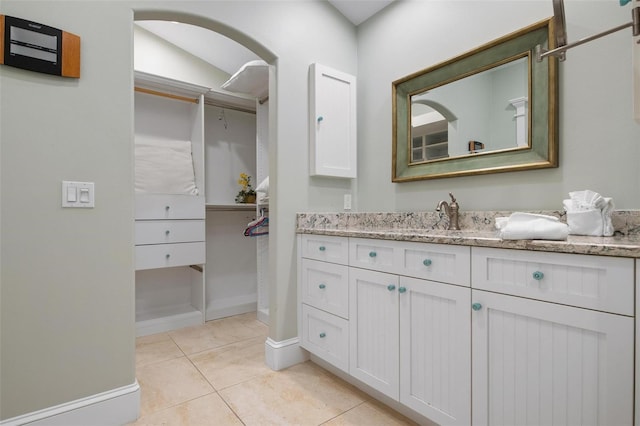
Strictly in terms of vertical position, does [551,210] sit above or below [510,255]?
above

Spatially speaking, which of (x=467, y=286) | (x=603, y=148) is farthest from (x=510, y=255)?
(x=603, y=148)

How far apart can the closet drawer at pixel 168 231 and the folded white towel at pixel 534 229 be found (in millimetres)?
2489

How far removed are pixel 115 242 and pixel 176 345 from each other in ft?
4.39

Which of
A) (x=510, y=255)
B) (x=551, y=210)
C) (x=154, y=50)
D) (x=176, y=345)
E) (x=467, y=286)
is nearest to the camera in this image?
(x=510, y=255)

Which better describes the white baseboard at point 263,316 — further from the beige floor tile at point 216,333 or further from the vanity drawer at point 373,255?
the vanity drawer at point 373,255

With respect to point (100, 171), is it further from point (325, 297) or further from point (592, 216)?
point (592, 216)

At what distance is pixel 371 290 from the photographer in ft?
5.49

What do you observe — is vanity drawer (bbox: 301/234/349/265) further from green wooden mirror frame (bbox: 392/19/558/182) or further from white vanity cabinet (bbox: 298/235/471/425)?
green wooden mirror frame (bbox: 392/19/558/182)

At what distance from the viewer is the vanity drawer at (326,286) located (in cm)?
184

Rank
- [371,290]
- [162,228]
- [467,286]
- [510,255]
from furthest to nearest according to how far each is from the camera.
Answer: [162,228] < [371,290] < [467,286] < [510,255]

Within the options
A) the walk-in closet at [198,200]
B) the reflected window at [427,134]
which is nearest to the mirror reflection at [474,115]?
the reflected window at [427,134]

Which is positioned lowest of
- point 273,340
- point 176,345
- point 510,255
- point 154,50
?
point 176,345

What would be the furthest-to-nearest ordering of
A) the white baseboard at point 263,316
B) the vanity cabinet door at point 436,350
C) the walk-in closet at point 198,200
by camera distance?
the white baseboard at point 263,316 → the walk-in closet at point 198,200 → the vanity cabinet door at point 436,350

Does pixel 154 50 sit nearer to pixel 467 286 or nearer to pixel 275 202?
pixel 275 202
